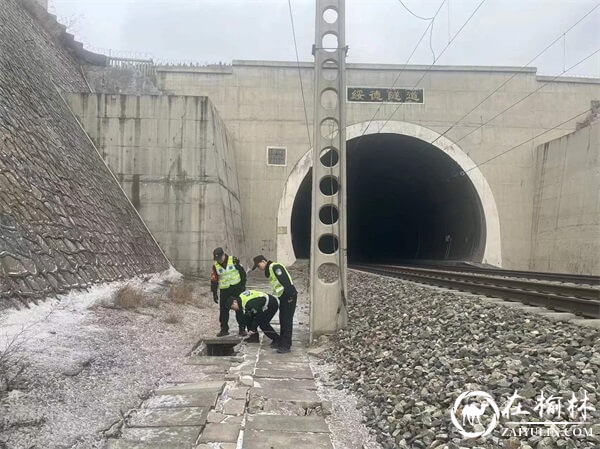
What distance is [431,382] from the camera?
450cm

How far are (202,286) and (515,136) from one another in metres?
18.0

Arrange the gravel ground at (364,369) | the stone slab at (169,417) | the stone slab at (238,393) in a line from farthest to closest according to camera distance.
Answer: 1. the stone slab at (238,393)
2. the stone slab at (169,417)
3. the gravel ground at (364,369)

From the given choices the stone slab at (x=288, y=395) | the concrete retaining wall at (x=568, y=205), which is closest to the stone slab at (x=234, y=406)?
the stone slab at (x=288, y=395)

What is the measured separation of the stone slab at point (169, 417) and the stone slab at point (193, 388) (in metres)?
0.52

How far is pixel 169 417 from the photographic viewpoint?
434cm

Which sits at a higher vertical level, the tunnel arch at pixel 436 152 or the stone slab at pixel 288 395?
the tunnel arch at pixel 436 152

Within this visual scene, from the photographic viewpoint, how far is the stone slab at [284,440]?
387cm

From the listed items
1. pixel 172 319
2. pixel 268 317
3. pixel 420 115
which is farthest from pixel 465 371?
pixel 420 115

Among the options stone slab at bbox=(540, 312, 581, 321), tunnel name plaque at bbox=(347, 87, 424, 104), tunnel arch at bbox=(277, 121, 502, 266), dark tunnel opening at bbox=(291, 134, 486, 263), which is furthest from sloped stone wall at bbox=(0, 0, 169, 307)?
tunnel name plaque at bbox=(347, 87, 424, 104)

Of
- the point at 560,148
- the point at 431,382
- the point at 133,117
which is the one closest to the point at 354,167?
the point at 560,148

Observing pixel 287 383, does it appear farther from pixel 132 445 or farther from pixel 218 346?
pixel 218 346

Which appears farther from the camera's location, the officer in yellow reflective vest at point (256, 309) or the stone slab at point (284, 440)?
the officer in yellow reflective vest at point (256, 309)

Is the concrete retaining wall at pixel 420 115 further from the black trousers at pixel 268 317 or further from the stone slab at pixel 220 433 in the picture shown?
the stone slab at pixel 220 433

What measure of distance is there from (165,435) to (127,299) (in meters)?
4.61
